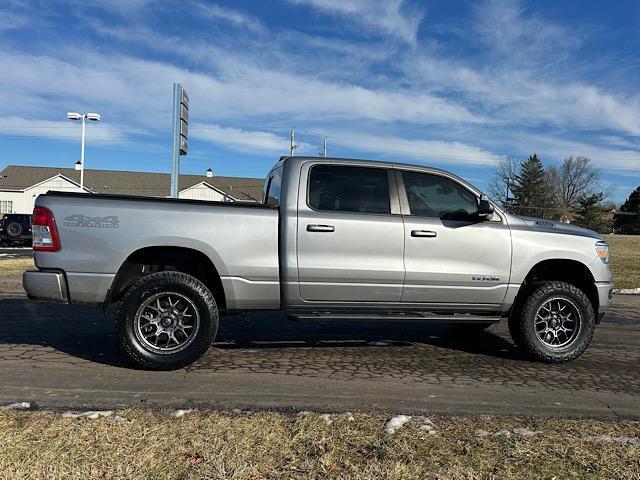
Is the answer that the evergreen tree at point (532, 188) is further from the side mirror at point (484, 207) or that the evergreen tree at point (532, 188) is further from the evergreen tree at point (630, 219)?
the side mirror at point (484, 207)

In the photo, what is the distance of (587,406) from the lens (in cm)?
406

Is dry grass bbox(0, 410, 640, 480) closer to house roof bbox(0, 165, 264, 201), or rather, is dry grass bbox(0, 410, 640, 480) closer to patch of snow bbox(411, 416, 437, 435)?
patch of snow bbox(411, 416, 437, 435)

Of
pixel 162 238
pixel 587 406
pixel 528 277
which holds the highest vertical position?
pixel 162 238

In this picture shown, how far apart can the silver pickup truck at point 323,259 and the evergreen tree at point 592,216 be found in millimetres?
61022

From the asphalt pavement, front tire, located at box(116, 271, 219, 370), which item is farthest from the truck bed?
the asphalt pavement

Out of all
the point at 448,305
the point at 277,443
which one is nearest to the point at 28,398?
the point at 277,443

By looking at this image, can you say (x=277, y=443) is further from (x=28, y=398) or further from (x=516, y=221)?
(x=516, y=221)

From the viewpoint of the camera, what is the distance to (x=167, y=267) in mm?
4984

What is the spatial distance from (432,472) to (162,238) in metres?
3.04

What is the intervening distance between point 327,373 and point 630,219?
250ft

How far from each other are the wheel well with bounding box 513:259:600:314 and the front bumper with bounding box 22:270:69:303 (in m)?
4.54

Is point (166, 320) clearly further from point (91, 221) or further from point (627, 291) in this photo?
point (627, 291)

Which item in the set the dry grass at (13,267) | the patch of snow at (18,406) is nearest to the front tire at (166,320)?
the patch of snow at (18,406)

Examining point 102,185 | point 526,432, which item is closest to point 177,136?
point 526,432
